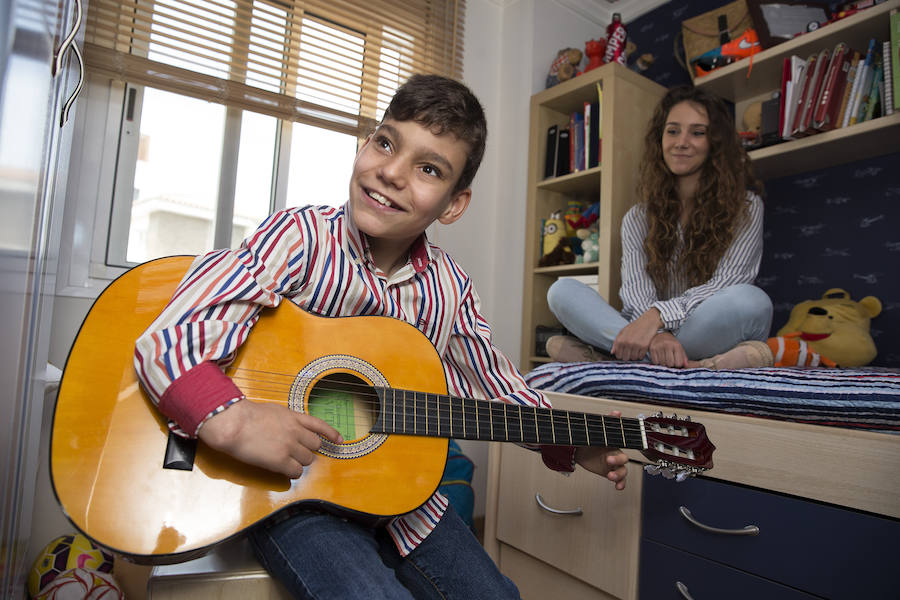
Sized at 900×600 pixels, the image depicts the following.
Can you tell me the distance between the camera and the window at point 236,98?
1.96 m

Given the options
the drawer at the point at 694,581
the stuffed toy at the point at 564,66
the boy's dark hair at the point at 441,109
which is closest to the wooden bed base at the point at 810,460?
the drawer at the point at 694,581

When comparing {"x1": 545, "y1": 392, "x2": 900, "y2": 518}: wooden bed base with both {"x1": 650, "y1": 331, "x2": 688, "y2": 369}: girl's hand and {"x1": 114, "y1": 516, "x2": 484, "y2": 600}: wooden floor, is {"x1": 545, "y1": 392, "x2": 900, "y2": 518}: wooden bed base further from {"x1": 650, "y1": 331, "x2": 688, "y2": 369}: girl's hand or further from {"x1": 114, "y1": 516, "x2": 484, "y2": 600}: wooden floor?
{"x1": 114, "y1": 516, "x2": 484, "y2": 600}: wooden floor

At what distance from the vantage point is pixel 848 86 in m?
1.92

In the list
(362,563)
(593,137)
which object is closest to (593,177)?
(593,137)

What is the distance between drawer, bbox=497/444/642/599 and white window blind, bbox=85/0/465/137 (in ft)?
5.16

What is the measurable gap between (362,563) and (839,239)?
2.21 m

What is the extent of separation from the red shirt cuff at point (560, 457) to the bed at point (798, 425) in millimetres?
352

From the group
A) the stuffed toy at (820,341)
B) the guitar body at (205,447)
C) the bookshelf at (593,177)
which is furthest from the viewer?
the bookshelf at (593,177)

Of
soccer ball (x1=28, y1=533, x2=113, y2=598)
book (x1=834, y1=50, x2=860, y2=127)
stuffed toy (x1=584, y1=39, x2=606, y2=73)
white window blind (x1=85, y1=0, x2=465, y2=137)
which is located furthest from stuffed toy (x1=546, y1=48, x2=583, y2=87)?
soccer ball (x1=28, y1=533, x2=113, y2=598)

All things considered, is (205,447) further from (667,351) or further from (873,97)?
(873,97)

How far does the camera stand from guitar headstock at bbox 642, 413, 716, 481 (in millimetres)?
985

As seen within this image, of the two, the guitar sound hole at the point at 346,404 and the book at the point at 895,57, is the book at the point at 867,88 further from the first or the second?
the guitar sound hole at the point at 346,404

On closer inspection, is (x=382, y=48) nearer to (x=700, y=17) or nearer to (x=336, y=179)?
(x=336, y=179)

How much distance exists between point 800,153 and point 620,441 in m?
1.66
